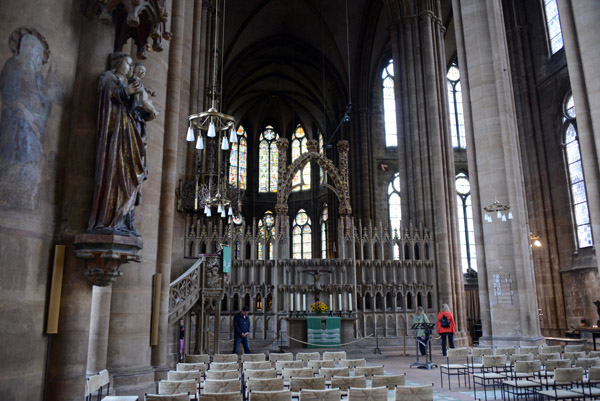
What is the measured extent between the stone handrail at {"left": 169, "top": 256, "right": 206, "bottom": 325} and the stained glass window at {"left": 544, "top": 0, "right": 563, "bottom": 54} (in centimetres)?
2048

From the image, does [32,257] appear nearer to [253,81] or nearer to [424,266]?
[424,266]

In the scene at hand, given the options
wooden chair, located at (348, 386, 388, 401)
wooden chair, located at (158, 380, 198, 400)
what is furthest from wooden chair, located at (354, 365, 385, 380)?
wooden chair, located at (158, 380, 198, 400)

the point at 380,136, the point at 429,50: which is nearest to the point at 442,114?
the point at 429,50

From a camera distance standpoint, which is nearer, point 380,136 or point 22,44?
point 22,44

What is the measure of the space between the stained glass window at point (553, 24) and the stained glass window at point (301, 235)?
77.0 feet

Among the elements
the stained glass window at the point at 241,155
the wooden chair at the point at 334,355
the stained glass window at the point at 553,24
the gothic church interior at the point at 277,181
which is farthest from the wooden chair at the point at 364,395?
the stained glass window at the point at 241,155

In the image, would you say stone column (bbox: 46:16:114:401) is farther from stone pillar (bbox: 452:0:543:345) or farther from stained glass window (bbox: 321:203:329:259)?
stained glass window (bbox: 321:203:329:259)

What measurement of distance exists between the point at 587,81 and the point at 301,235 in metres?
30.7

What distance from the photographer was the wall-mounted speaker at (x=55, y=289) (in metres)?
5.04

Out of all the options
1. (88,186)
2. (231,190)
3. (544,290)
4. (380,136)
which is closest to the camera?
(88,186)

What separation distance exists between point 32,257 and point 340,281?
13.6 metres

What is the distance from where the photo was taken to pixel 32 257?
4918 mm

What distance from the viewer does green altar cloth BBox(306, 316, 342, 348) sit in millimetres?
15266

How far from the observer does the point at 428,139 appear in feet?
68.0
